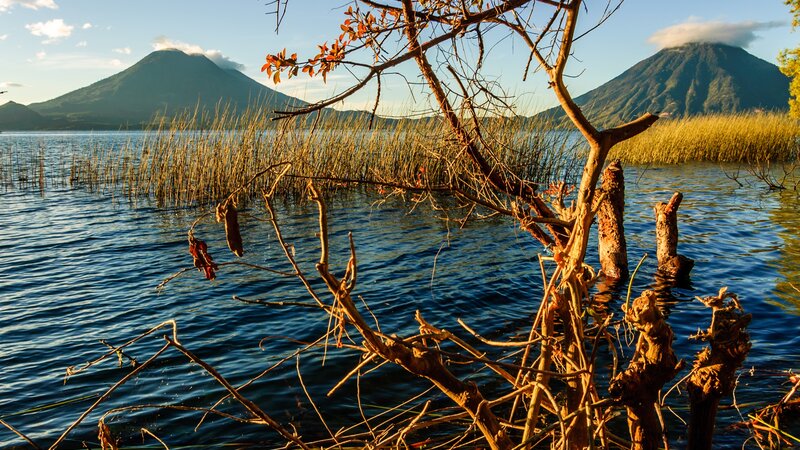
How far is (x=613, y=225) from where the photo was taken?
7.18 metres

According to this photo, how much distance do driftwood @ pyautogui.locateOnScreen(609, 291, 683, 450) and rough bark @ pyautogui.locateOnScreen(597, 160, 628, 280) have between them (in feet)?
14.8

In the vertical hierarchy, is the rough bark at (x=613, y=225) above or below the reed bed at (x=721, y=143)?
below

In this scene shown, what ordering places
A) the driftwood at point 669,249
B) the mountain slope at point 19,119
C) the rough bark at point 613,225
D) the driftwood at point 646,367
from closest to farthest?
the driftwood at point 646,367 < the rough bark at point 613,225 < the driftwood at point 669,249 < the mountain slope at point 19,119

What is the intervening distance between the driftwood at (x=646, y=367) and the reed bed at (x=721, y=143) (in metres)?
24.4

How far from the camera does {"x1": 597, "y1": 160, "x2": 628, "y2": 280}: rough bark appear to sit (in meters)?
6.74

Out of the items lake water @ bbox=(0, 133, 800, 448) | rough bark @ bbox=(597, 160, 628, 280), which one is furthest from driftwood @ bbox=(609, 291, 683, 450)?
rough bark @ bbox=(597, 160, 628, 280)

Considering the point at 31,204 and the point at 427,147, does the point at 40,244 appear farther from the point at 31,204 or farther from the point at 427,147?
the point at 427,147

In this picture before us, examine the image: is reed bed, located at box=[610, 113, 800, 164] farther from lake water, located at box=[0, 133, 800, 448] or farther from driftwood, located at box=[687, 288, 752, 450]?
driftwood, located at box=[687, 288, 752, 450]

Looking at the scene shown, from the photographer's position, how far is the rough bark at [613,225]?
6.74 metres

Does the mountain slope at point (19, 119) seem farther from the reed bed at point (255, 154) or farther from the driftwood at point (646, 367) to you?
the driftwood at point (646, 367)

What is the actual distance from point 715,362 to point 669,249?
5.88 meters

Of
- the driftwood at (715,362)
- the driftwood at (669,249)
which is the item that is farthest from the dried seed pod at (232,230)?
the driftwood at (669,249)

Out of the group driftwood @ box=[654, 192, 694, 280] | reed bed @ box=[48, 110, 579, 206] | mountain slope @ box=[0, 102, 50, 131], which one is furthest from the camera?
mountain slope @ box=[0, 102, 50, 131]

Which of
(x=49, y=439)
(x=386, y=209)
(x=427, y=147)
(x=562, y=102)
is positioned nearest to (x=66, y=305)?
(x=49, y=439)
